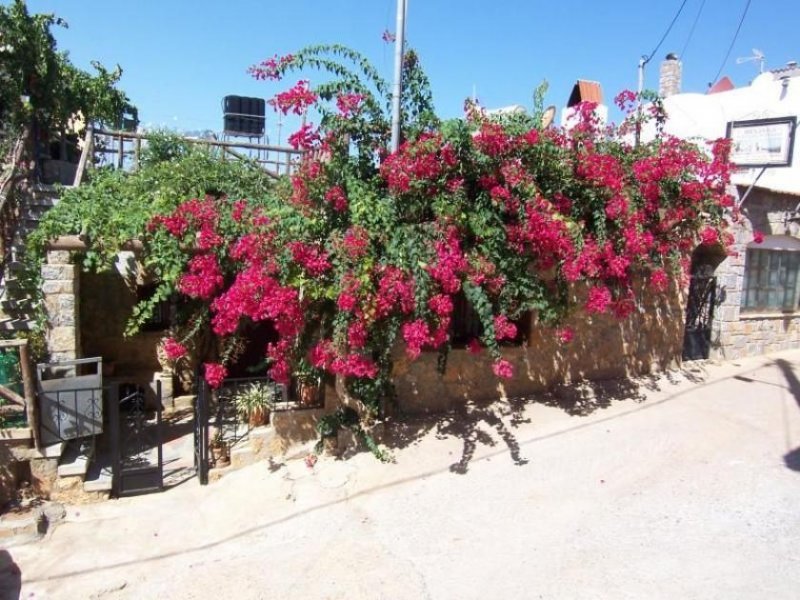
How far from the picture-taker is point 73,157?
41.1ft

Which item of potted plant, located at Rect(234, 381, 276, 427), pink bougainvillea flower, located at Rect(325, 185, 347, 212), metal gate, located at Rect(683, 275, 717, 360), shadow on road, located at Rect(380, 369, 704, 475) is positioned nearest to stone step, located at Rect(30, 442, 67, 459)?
potted plant, located at Rect(234, 381, 276, 427)

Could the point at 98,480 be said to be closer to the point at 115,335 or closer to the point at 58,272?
the point at 58,272

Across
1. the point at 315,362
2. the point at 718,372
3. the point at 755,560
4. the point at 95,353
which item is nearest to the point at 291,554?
the point at 315,362

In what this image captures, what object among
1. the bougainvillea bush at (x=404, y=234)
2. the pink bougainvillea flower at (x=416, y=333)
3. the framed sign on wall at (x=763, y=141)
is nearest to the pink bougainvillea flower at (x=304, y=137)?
the bougainvillea bush at (x=404, y=234)

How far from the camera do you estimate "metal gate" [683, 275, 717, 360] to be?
366 inches

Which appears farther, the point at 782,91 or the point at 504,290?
the point at 782,91

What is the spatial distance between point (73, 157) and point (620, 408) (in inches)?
499

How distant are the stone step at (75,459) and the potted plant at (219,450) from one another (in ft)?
4.47

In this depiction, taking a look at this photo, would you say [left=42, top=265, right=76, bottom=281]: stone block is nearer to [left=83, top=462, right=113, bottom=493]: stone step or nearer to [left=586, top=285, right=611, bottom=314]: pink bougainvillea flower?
[left=83, top=462, right=113, bottom=493]: stone step

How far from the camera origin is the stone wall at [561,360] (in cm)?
699

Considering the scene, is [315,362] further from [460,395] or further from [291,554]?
[460,395]

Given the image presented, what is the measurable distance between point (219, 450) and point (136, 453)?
4.22 feet

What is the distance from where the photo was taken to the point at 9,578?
15.7ft

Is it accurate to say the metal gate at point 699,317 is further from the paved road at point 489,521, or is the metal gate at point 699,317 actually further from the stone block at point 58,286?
the stone block at point 58,286
